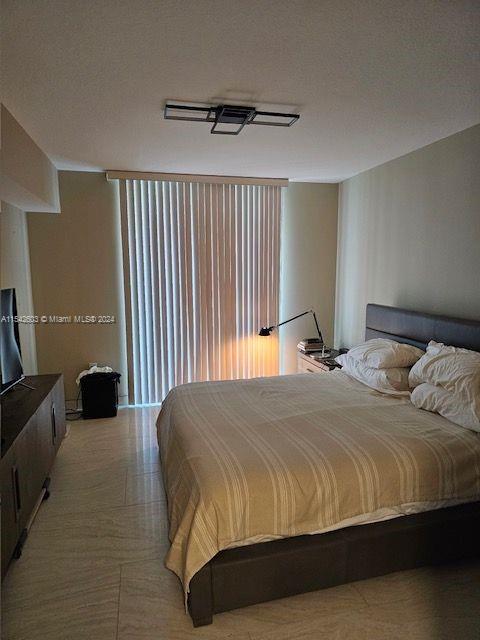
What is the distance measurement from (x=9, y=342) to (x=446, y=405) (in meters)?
2.90

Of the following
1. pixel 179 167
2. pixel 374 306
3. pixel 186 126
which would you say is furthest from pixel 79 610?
pixel 179 167

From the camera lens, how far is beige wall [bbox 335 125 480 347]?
2.78 m

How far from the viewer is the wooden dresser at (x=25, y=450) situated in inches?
75.3

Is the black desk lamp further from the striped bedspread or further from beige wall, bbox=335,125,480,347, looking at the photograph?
the striped bedspread

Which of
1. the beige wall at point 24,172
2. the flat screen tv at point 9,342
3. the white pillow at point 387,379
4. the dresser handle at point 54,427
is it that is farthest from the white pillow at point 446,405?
the beige wall at point 24,172

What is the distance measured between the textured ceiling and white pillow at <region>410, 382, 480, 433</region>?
1.72 meters

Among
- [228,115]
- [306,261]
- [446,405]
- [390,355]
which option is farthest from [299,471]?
[306,261]

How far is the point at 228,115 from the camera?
238 cm

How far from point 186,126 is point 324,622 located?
9.48 feet

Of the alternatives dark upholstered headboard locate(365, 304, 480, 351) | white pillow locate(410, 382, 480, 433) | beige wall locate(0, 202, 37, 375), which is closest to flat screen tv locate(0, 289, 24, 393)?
beige wall locate(0, 202, 37, 375)

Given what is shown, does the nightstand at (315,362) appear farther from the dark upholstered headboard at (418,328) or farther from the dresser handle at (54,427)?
the dresser handle at (54,427)

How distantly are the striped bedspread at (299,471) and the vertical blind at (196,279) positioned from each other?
1.96 metres

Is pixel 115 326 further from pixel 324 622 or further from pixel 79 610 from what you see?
pixel 324 622

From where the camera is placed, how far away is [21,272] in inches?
143
